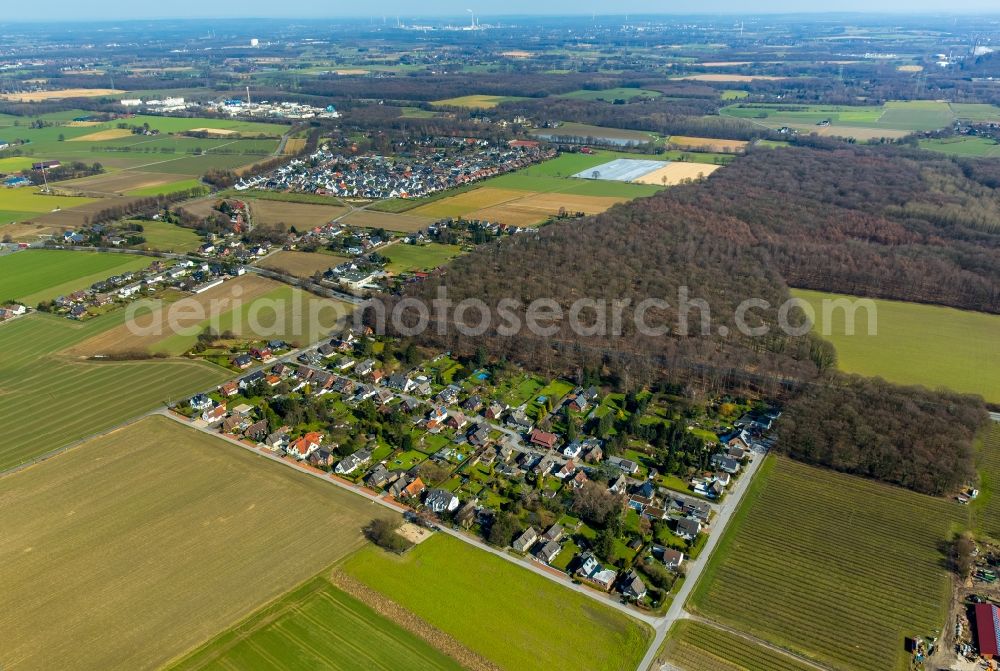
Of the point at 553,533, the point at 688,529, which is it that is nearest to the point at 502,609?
the point at 553,533

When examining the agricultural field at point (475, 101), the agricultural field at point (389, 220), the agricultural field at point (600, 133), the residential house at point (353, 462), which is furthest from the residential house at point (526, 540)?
the agricultural field at point (475, 101)

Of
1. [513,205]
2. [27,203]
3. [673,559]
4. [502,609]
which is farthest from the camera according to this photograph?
[27,203]

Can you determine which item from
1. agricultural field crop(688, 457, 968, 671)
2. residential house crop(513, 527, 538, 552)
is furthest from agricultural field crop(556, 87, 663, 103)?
residential house crop(513, 527, 538, 552)

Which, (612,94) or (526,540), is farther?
(612,94)

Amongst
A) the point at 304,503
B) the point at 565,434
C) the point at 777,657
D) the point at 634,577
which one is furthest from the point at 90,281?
the point at 777,657

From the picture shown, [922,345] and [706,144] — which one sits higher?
[706,144]

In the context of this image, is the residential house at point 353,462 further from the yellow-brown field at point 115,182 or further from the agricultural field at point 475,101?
the agricultural field at point 475,101

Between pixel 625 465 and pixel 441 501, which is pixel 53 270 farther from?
pixel 625 465

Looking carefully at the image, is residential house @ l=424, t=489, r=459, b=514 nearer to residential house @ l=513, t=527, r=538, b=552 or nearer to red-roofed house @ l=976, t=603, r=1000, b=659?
residential house @ l=513, t=527, r=538, b=552
